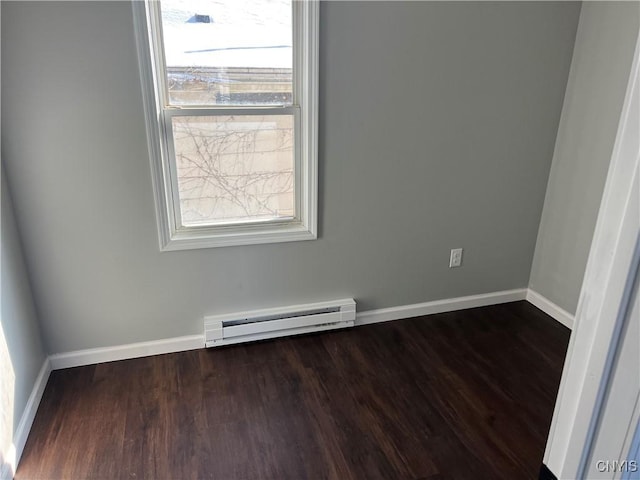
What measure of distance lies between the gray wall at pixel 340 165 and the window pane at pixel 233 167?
18 cm

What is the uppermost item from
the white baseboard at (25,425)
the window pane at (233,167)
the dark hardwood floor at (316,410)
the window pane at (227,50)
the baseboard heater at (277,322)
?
the window pane at (227,50)

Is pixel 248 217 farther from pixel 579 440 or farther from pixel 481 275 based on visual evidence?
pixel 579 440

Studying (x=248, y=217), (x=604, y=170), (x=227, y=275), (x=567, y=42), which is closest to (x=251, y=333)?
(x=227, y=275)

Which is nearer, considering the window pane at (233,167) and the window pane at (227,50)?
the window pane at (227,50)

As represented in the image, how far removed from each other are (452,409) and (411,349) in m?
0.48

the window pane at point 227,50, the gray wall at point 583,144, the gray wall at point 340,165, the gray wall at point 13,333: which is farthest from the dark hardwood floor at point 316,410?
the window pane at point 227,50

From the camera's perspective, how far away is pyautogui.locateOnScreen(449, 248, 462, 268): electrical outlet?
2.69 meters

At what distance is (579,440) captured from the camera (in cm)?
81

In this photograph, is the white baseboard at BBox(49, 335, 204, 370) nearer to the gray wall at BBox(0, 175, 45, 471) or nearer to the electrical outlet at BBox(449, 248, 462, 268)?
the gray wall at BBox(0, 175, 45, 471)

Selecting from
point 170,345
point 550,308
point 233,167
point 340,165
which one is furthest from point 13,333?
point 550,308

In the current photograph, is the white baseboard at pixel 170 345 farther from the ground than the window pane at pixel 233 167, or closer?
closer

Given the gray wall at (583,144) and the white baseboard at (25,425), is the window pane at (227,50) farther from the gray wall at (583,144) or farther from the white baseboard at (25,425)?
the gray wall at (583,144)

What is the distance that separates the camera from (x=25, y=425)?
5.85 feet

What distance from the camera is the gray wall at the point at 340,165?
1828 mm
